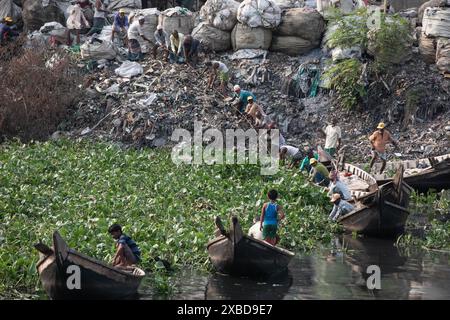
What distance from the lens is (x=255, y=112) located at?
22.0 meters

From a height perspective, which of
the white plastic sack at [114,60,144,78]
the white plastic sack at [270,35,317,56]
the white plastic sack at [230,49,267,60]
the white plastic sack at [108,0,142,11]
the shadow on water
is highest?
the white plastic sack at [108,0,142,11]

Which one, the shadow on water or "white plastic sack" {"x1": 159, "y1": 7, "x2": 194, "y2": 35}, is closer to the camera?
the shadow on water

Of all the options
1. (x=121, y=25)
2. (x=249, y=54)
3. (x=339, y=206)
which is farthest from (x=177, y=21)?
(x=339, y=206)

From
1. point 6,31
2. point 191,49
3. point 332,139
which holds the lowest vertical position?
point 332,139

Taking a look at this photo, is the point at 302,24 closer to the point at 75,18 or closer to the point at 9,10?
the point at 75,18

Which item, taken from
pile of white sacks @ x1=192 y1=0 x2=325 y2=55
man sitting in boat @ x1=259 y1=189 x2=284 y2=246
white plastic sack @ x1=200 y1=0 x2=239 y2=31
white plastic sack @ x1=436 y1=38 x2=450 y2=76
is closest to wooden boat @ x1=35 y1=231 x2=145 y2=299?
man sitting in boat @ x1=259 y1=189 x2=284 y2=246

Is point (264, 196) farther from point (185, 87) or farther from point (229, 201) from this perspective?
point (185, 87)

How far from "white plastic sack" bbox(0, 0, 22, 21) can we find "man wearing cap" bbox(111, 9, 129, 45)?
3.19 meters

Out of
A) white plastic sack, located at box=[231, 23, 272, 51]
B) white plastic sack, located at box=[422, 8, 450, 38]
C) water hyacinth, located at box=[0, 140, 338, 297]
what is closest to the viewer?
water hyacinth, located at box=[0, 140, 338, 297]

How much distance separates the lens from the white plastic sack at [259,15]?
78.8 feet

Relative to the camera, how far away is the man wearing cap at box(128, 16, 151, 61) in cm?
2409

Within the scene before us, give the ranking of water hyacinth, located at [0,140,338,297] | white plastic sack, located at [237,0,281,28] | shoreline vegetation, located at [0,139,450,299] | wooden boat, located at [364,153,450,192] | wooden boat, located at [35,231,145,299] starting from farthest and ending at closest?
white plastic sack, located at [237,0,281,28]
wooden boat, located at [364,153,450,192]
water hyacinth, located at [0,140,338,297]
shoreline vegetation, located at [0,139,450,299]
wooden boat, located at [35,231,145,299]

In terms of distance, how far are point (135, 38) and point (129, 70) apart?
A: 2.81 feet

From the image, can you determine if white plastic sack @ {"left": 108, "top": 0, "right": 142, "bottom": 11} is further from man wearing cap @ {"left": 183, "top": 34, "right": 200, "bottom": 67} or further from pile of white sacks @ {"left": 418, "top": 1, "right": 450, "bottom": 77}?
pile of white sacks @ {"left": 418, "top": 1, "right": 450, "bottom": 77}
